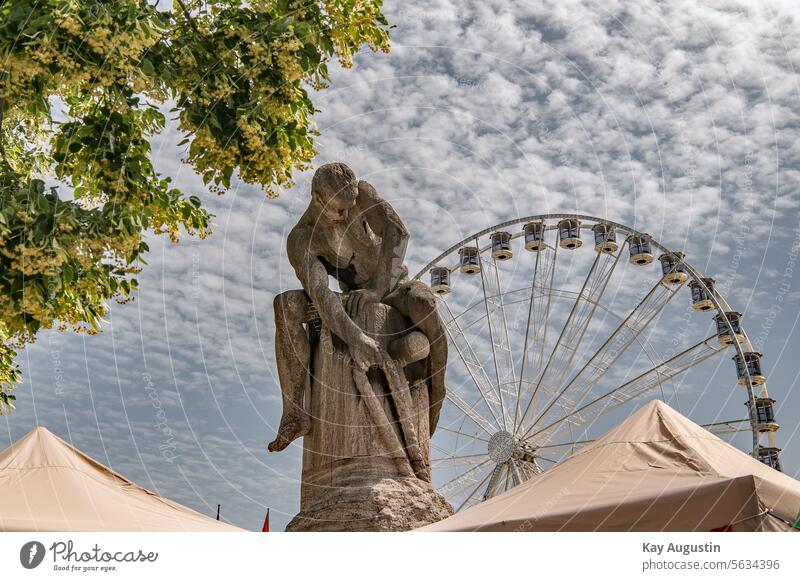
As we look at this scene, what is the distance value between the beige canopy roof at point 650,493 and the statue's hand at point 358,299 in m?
2.67

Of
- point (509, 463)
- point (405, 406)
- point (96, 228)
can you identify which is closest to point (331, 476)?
point (405, 406)

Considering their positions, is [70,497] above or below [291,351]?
below

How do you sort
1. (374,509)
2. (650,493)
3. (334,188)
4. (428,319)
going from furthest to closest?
(334,188)
(428,319)
(374,509)
(650,493)

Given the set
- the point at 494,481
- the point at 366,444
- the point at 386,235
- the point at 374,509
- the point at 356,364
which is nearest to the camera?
the point at 374,509

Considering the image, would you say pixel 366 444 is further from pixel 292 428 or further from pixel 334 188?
pixel 334 188

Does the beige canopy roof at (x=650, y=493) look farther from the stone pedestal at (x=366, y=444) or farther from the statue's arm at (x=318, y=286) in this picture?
the statue's arm at (x=318, y=286)

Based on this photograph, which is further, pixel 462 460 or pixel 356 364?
pixel 462 460

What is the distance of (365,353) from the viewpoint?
7.53m

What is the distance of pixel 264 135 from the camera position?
6.92 meters

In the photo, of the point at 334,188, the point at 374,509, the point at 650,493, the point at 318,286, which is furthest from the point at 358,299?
the point at 650,493

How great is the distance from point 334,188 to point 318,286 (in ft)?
3.20

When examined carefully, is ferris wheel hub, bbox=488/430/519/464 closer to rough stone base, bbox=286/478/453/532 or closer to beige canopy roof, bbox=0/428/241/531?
rough stone base, bbox=286/478/453/532

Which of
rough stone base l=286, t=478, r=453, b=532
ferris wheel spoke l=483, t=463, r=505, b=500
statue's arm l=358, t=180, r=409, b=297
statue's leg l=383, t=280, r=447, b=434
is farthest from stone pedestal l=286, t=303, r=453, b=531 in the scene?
A: ferris wheel spoke l=483, t=463, r=505, b=500
